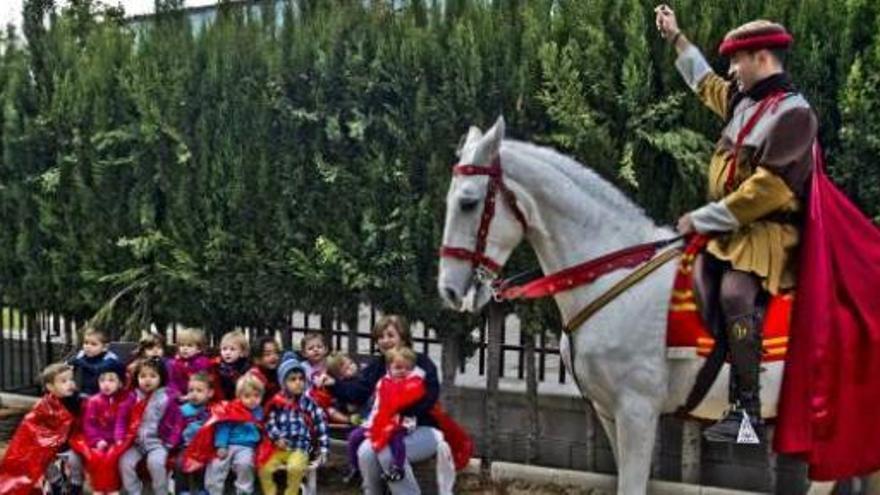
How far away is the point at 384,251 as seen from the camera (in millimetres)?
6762

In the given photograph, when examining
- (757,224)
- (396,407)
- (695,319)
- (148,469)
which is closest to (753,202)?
(757,224)

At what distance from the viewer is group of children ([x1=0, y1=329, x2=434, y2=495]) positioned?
18.8 feet

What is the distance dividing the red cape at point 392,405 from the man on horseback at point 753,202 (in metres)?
1.90

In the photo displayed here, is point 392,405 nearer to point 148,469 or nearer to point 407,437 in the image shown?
point 407,437

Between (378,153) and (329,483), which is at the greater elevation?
(378,153)

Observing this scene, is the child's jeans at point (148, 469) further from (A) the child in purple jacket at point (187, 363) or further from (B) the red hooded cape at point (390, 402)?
(B) the red hooded cape at point (390, 402)

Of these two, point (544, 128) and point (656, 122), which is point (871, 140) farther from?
point (544, 128)

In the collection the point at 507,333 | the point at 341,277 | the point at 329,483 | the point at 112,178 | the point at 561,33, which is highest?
the point at 561,33

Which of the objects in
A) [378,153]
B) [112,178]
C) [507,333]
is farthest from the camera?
[507,333]

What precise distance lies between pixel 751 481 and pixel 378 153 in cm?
327

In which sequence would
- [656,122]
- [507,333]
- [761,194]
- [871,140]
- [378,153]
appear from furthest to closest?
[507,333] < [378,153] < [656,122] < [871,140] < [761,194]

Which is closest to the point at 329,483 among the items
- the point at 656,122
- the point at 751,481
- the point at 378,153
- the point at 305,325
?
the point at 305,325

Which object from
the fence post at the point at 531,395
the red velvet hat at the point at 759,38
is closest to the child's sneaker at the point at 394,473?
the fence post at the point at 531,395

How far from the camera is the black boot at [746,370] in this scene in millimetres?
4008
